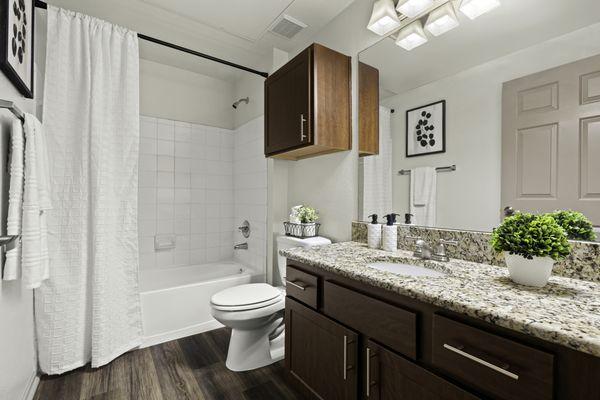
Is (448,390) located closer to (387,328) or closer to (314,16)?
(387,328)

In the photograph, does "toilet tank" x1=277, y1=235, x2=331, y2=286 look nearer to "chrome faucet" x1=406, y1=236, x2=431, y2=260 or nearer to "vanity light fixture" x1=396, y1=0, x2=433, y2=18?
"chrome faucet" x1=406, y1=236, x2=431, y2=260

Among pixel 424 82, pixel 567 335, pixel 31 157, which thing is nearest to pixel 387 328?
pixel 567 335

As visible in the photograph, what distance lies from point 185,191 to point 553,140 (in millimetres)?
2911

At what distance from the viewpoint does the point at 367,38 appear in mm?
1811

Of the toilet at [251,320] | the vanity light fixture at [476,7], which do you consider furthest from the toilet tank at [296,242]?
the vanity light fixture at [476,7]

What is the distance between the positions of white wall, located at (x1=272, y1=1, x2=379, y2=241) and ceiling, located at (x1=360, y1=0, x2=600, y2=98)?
7.8 inches

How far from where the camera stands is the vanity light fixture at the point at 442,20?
1.40 m

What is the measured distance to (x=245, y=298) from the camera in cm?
178

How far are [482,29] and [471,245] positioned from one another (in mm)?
1011

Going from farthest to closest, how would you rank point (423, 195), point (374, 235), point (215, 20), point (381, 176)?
1. point (215, 20)
2. point (381, 176)
3. point (374, 235)
4. point (423, 195)

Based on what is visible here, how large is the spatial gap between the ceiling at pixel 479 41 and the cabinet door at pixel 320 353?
1343 millimetres

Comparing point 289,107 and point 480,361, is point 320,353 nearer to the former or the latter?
point 480,361

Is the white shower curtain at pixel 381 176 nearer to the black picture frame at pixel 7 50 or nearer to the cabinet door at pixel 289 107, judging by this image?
the cabinet door at pixel 289 107

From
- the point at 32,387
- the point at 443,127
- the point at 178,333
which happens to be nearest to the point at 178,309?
the point at 178,333
